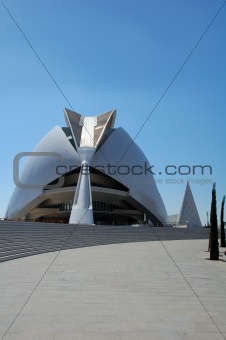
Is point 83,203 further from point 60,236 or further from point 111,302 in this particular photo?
point 111,302

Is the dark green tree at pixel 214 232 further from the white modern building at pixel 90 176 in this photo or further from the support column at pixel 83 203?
the white modern building at pixel 90 176

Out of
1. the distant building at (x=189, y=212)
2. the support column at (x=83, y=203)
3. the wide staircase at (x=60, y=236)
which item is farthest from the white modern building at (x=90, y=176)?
the wide staircase at (x=60, y=236)

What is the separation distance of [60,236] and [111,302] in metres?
12.7

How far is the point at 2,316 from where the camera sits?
214 inches

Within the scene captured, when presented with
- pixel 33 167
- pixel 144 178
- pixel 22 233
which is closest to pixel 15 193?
pixel 33 167

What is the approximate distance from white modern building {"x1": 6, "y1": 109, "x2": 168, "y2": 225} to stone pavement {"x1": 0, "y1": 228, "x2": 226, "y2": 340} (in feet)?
69.0

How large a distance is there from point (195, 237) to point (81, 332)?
2565cm

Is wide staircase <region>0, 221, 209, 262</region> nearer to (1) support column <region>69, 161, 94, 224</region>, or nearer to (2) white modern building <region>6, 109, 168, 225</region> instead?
(1) support column <region>69, 161, 94, 224</region>

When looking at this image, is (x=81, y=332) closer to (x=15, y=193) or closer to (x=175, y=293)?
(x=175, y=293)

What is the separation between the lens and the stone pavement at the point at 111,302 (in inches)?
190

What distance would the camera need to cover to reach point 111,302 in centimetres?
647

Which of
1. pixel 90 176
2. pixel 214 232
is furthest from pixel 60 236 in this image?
pixel 90 176

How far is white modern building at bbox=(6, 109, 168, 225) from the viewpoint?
109 feet

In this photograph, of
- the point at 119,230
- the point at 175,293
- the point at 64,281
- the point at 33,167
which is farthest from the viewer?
the point at 33,167
